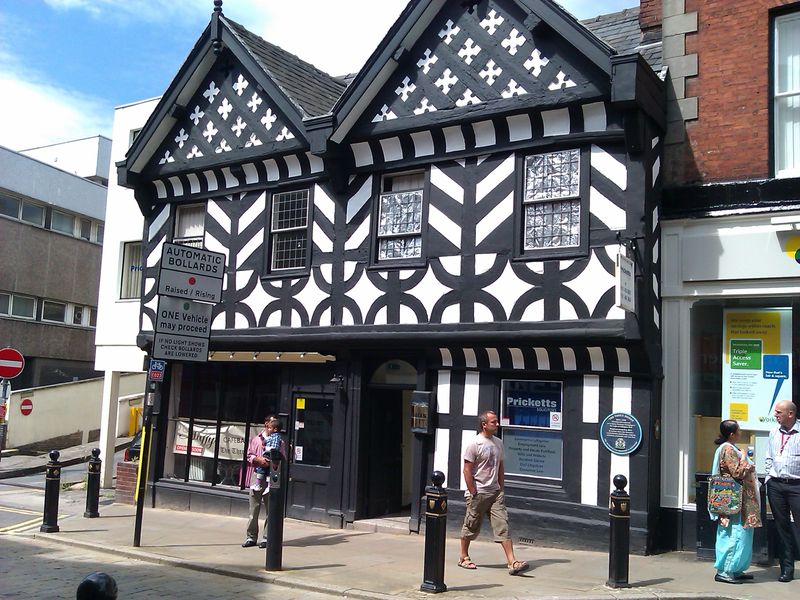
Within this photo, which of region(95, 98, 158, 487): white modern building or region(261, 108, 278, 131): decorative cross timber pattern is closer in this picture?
region(261, 108, 278, 131): decorative cross timber pattern

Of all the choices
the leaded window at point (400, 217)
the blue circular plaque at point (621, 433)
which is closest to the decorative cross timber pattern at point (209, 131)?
the leaded window at point (400, 217)

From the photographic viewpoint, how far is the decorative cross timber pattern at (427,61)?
508 inches

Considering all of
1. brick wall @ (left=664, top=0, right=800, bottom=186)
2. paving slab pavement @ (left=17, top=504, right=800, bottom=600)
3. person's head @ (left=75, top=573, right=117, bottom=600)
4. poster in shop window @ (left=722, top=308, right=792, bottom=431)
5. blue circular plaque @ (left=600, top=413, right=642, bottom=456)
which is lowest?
paving slab pavement @ (left=17, top=504, right=800, bottom=600)

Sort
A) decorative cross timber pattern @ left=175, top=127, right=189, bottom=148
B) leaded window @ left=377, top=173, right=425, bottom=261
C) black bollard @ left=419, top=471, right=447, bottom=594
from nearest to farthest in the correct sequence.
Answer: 1. black bollard @ left=419, top=471, right=447, bottom=594
2. leaded window @ left=377, top=173, right=425, bottom=261
3. decorative cross timber pattern @ left=175, top=127, right=189, bottom=148

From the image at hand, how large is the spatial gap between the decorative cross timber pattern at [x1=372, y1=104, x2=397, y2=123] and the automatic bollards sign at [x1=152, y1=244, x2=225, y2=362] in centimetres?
350

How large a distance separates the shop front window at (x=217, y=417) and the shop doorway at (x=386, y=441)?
2.12 metres

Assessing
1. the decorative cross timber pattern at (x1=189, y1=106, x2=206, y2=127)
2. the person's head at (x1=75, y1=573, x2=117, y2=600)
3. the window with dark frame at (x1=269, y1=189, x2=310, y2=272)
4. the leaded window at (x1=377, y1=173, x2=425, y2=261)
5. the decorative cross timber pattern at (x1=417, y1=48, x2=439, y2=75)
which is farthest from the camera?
the decorative cross timber pattern at (x1=189, y1=106, x2=206, y2=127)

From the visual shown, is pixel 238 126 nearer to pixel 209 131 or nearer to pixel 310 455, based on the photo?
pixel 209 131

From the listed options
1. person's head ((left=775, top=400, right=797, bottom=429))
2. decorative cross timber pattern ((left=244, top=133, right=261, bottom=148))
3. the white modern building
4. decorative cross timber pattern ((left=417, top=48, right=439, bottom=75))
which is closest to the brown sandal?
person's head ((left=775, top=400, right=797, bottom=429))

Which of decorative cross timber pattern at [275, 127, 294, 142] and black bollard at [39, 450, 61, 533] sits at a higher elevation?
decorative cross timber pattern at [275, 127, 294, 142]

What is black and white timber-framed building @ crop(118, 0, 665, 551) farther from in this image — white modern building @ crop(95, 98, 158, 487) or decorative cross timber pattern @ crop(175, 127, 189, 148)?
white modern building @ crop(95, 98, 158, 487)

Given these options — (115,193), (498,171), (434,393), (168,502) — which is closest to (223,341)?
(168,502)

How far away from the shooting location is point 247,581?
9.42m

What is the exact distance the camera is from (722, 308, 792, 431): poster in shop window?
424 inches
